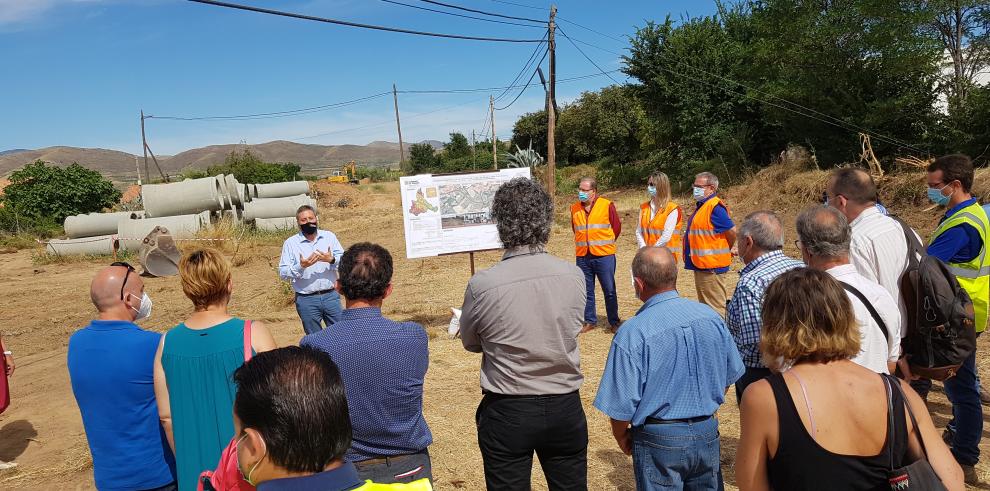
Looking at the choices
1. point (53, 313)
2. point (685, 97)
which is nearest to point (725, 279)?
point (53, 313)

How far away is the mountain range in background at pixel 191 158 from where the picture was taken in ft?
422

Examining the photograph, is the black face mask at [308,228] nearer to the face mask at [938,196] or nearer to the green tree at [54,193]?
the face mask at [938,196]

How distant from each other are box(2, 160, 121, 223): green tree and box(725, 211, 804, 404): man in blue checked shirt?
83.6 ft

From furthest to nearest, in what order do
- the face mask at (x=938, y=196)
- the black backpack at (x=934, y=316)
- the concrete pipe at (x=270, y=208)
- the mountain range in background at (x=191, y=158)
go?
the mountain range in background at (x=191, y=158), the concrete pipe at (x=270, y=208), the face mask at (x=938, y=196), the black backpack at (x=934, y=316)

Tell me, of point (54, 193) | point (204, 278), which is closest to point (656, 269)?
point (204, 278)

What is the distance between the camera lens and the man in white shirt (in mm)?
2594

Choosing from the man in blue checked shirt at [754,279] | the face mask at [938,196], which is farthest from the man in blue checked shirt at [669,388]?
the face mask at [938,196]

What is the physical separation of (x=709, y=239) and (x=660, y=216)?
2.49 ft

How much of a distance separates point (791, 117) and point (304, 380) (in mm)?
20104

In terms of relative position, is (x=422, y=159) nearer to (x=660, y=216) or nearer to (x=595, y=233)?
(x=595, y=233)

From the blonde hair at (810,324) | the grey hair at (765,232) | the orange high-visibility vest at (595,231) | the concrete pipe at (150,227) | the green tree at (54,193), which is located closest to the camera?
the blonde hair at (810,324)

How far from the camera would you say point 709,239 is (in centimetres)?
616

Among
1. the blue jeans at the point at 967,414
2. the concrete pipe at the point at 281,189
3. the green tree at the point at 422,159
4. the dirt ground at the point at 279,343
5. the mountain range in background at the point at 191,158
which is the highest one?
the mountain range in background at the point at 191,158

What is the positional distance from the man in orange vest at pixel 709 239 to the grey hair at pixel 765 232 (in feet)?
10.1
